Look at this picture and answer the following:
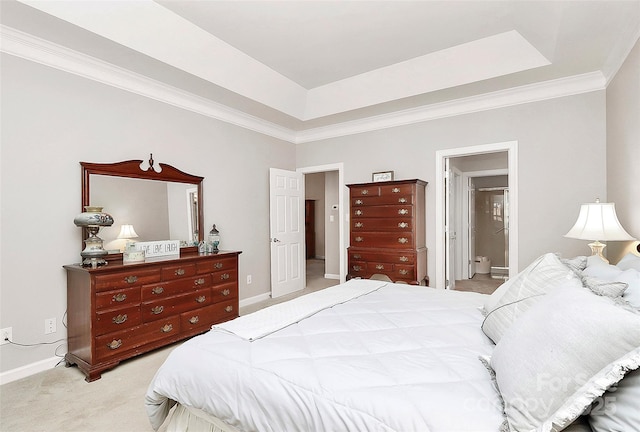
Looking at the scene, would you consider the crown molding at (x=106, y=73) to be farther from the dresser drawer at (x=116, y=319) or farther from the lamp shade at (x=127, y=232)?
the dresser drawer at (x=116, y=319)

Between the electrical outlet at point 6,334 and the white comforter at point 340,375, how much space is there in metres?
1.82

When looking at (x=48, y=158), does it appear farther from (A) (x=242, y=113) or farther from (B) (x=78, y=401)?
(A) (x=242, y=113)

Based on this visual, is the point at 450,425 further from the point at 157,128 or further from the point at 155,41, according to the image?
the point at 157,128

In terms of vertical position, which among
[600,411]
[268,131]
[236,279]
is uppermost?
[268,131]

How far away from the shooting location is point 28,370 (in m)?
2.53

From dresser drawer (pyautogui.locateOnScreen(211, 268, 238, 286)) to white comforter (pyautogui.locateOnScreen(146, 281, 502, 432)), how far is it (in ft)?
6.04

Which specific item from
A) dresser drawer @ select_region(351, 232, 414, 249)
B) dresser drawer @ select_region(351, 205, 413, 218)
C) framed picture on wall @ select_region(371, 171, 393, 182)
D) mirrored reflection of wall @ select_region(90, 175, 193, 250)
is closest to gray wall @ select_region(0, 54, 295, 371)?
mirrored reflection of wall @ select_region(90, 175, 193, 250)

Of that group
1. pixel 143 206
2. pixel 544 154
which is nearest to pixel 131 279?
pixel 143 206

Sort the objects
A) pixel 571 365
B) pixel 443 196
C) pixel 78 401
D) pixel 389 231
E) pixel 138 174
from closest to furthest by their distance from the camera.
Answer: pixel 571 365
pixel 78 401
pixel 138 174
pixel 389 231
pixel 443 196

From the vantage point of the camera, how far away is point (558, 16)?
2604mm

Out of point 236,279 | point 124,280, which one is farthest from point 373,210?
point 124,280

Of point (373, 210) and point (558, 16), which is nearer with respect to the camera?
point (558, 16)

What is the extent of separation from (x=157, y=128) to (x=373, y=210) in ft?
9.00

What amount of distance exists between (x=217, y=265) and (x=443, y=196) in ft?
9.89
